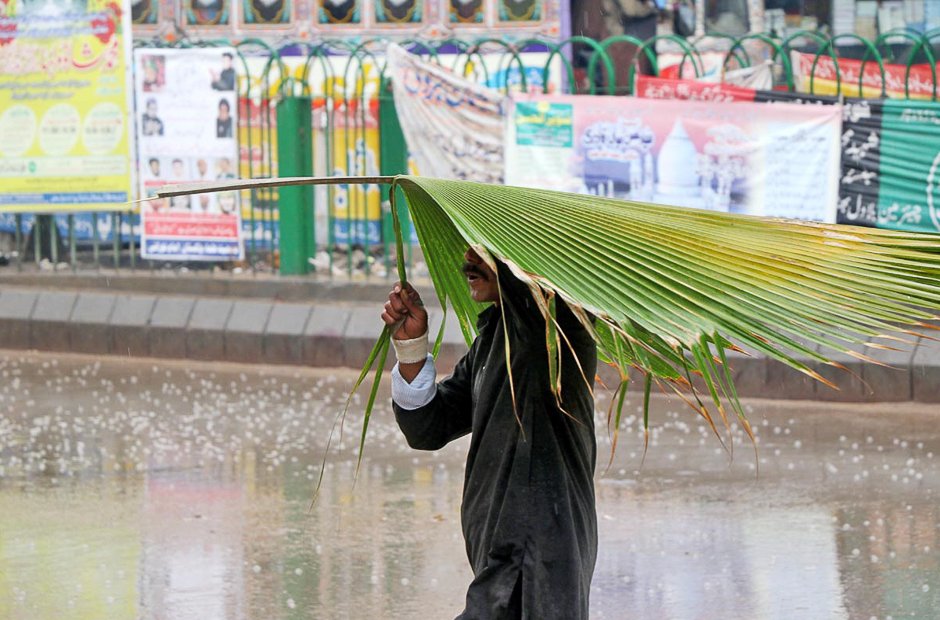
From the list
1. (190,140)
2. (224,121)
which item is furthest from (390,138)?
(190,140)

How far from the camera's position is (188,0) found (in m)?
15.7

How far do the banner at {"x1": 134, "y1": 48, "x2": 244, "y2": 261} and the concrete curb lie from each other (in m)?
0.49

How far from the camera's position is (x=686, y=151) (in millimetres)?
9930

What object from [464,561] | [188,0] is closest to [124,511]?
[464,561]

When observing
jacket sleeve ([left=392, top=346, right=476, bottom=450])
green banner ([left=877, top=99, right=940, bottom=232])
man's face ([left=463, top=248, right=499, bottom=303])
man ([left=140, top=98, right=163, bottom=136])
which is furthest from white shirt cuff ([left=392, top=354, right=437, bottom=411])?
man ([left=140, top=98, right=163, bottom=136])

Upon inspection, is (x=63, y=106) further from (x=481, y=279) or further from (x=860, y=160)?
(x=481, y=279)

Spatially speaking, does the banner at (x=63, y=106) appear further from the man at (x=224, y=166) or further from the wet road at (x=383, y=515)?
the wet road at (x=383, y=515)

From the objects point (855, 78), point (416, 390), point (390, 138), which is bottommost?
point (416, 390)

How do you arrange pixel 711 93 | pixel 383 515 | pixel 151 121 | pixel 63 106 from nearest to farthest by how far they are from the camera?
1. pixel 383 515
2. pixel 711 93
3. pixel 151 121
4. pixel 63 106

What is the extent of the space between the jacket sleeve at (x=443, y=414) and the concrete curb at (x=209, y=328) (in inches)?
233

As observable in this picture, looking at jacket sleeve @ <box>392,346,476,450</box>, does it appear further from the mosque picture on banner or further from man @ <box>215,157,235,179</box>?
man @ <box>215,157,235,179</box>

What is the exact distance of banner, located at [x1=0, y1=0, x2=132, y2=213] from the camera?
453 inches

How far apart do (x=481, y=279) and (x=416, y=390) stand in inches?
15.4

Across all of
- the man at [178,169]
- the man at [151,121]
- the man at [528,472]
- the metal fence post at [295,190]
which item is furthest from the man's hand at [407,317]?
the man at [151,121]
